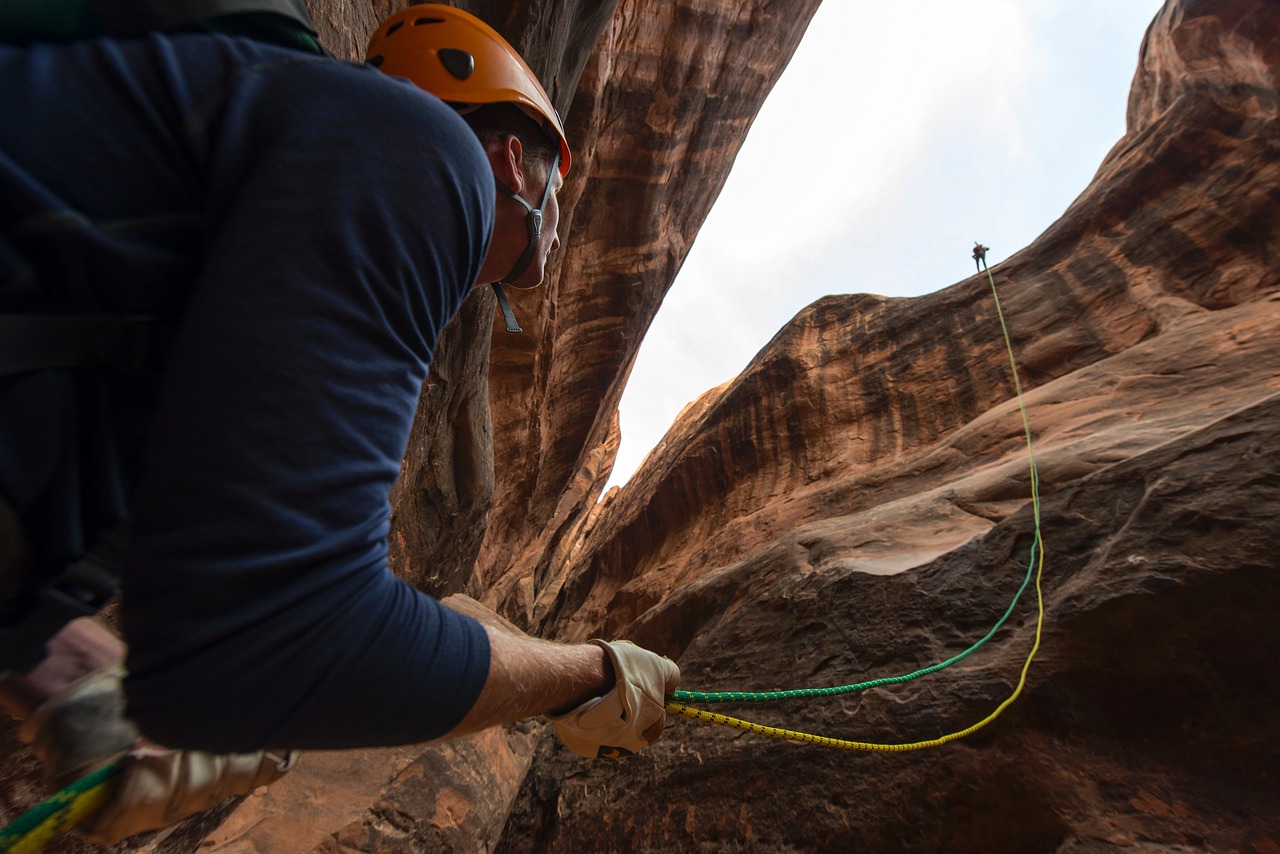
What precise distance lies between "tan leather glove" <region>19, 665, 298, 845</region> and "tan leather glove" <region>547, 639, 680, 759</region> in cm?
86

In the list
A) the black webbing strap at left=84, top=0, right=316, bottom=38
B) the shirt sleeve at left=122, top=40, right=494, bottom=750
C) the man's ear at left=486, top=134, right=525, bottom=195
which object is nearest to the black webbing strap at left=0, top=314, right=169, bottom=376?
the shirt sleeve at left=122, top=40, right=494, bottom=750

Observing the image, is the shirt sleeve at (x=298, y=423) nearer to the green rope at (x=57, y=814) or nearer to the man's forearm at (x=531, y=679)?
the man's forearm at (x=531, y=679)

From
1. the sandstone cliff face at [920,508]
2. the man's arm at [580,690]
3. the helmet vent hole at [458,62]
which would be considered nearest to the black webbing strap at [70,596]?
the man's arm at [580,690]

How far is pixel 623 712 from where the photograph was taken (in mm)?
2188

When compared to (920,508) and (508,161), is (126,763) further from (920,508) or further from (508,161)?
(920,508)

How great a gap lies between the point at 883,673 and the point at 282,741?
3099 mm

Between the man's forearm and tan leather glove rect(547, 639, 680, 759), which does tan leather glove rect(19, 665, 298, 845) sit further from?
tan leather glove rect(547, 639, 680, 759)

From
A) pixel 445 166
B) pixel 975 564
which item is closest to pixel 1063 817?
pixel 975 564

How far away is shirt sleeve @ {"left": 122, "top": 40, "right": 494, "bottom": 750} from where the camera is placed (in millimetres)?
1003

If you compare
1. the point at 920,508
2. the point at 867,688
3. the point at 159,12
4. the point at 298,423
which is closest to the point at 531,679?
the point at 298,423

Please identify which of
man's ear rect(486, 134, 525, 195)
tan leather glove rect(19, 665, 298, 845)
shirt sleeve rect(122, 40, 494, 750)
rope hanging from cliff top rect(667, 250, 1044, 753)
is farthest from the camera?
man's ear rect(486, 134, 525, 195)

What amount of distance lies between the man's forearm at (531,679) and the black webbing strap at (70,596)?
0.77 metres

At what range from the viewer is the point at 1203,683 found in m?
2.67

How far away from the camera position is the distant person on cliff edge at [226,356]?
3.34ft
